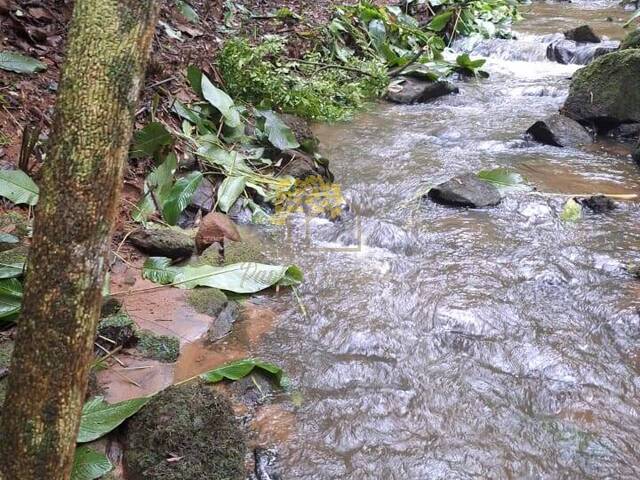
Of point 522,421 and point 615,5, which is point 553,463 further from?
point 615,5

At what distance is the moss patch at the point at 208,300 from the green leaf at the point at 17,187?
3.36 feet

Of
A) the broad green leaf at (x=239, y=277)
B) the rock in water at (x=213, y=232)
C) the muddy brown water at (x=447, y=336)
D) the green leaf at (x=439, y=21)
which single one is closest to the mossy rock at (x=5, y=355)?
the muddy brown water at (x=447, y=336)

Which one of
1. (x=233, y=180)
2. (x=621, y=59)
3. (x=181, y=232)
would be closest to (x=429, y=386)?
(x=181, y=232)

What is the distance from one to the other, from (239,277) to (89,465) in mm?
1593

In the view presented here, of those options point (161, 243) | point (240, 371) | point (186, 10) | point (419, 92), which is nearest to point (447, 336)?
point (240, 371)

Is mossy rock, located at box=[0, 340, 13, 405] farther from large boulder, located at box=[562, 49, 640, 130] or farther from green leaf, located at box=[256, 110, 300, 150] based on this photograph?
large boulder, located at box=[562, 49, 640, 130]

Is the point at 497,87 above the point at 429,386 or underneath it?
above

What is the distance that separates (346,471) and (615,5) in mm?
13987

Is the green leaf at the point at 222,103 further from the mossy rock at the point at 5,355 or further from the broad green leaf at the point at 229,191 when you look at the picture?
the mossy rock at the point at 5,355

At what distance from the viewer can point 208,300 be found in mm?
3279

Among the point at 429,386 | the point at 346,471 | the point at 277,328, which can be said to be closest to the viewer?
the point at 346,471

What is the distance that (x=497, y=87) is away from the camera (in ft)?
27.6

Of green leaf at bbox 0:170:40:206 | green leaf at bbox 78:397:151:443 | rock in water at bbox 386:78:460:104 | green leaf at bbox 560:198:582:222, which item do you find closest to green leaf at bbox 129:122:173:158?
green leaf at bbox 0:170:40:206

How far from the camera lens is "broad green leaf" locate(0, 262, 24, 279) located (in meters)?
2.77
